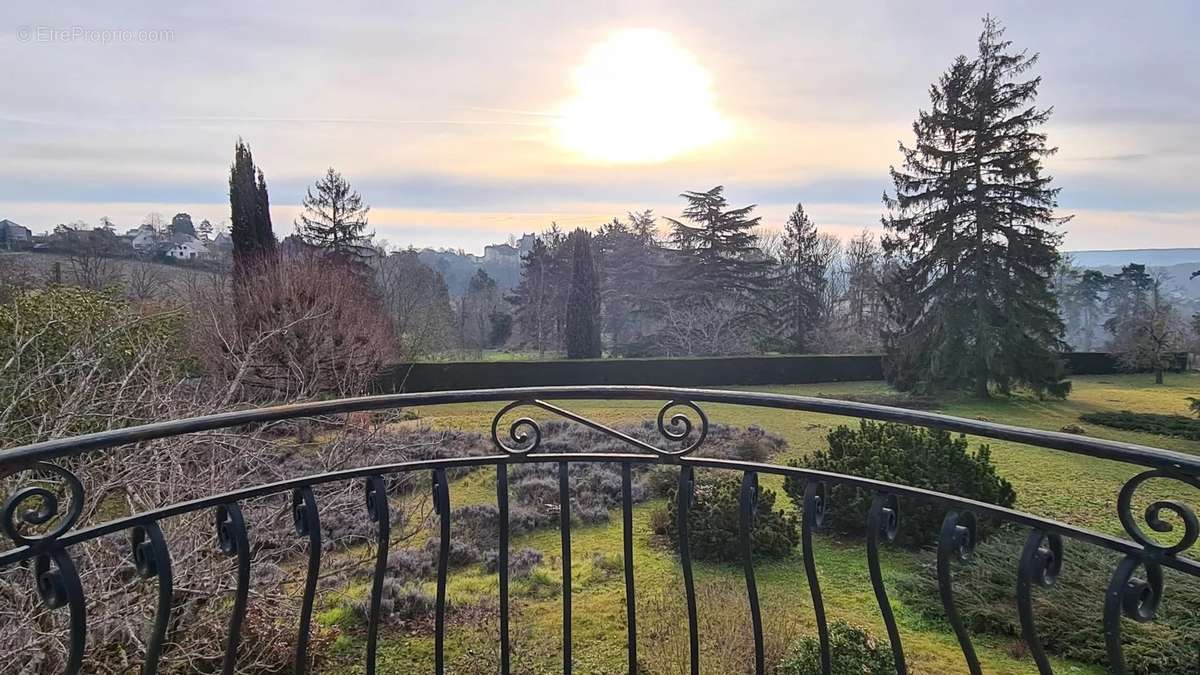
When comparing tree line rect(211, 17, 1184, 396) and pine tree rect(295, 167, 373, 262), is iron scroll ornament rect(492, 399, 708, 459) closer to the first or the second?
tree line rect(211, 17, 1184, 396)

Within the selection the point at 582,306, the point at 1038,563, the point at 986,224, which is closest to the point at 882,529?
the point at 1038,563

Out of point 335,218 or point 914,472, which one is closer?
point 914,472

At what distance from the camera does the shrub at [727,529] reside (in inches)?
223

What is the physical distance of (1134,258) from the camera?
28.8 m

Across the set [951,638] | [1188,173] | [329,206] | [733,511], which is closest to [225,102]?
[733,511]

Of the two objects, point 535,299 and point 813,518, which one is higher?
point 535,299

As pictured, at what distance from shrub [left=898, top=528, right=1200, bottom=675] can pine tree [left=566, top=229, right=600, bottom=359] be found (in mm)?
16028

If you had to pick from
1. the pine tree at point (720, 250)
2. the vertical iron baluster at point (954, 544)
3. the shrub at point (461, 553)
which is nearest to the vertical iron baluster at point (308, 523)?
the vertical iron baluster at point (954, 544)

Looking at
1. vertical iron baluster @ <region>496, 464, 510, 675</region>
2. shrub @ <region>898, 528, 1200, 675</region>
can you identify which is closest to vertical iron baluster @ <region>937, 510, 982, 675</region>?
vertical iron baluster @ <region>496, 464, 510, 675</region>

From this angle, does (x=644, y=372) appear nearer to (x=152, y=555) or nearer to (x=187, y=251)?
(x=187, y=251)

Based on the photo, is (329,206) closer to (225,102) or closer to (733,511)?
(225,102)

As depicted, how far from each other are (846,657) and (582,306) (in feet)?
57.7

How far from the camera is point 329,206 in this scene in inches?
773

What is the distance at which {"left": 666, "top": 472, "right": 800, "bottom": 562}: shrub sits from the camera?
5.67 meters
